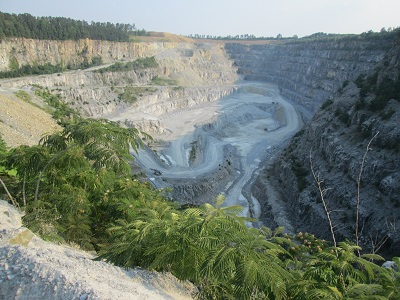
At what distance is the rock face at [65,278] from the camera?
5793 mm

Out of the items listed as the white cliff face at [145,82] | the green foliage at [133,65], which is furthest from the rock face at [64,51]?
the green foliage at [133,65]

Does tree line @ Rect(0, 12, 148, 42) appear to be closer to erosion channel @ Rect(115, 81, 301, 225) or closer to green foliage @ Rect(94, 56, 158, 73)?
green foliage @ Rect(94, 56, 158, 73)

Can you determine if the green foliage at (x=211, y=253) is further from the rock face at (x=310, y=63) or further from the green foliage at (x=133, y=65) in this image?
the green foliage at (x=133, y=65)

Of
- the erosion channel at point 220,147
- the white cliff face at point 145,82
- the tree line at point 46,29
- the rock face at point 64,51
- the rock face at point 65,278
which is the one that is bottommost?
the erosion channel at point 220,147

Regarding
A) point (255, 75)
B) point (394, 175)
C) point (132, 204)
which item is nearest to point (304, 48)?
point (255, 75)

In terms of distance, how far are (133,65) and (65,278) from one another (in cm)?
8030

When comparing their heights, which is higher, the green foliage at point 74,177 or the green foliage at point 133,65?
the green foliage at point 74,177

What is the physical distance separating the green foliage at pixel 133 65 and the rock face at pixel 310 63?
38500 millimetres

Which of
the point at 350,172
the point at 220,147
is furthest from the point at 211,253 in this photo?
the point at 220,147

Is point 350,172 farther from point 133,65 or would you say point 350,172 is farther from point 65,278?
point 133,65

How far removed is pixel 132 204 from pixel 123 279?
446cm

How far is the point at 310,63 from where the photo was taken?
3622 inches

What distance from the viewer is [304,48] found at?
99.0 m

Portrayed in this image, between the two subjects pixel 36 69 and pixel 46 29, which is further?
pixel 46 29
